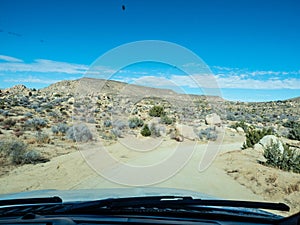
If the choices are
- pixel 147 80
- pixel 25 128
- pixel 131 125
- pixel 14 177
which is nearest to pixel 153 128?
pixel 131 125

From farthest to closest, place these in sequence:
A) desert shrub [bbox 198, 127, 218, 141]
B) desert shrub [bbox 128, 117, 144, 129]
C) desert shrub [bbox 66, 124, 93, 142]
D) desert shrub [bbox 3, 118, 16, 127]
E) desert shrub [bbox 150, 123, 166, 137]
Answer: desert shrub [bbox 128, 117, 144, 129], desert shrub [bbox 198, 127, 218, 141], desert shrub [bbox 150, 123, 166, 137], desert shrub [bbox 3, 118, 16, 127], desert shrub [bbox 66, 124, 93, 142]

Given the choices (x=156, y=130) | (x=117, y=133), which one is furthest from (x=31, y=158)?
(x=156, y=130)

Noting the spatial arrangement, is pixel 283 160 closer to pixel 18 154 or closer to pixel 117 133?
pixel 18 154

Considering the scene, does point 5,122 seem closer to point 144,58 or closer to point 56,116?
point 56,116

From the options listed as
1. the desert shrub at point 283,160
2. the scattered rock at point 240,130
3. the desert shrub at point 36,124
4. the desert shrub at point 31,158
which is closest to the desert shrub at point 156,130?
the desert shrub at point 36,124

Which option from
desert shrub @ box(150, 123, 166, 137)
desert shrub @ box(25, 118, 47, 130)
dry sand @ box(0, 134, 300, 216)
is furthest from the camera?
desert shrub @ box(150, 123, 166, 137)

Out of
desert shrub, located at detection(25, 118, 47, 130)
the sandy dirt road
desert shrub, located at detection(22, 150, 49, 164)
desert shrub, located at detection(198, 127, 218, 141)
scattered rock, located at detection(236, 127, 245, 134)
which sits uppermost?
desert shrub, located at detection(25, 118, 47, 130)

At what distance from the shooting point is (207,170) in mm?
13227

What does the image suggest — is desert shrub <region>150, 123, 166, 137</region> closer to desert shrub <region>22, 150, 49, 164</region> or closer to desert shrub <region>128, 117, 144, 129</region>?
desert shrub <region>128, 117, 144, 129</region>

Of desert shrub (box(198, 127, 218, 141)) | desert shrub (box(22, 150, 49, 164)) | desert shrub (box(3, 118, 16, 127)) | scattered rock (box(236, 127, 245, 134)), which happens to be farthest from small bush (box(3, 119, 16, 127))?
scattered rock (box(236, 127, 245, 134))

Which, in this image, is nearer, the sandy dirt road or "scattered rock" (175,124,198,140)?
the sandy dirt road

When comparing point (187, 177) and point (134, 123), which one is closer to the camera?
point (187, 177)

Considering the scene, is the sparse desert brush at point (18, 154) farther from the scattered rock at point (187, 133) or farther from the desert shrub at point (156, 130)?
the scattered rock at point (187, 133)

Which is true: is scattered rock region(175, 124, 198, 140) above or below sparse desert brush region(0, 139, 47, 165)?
above
